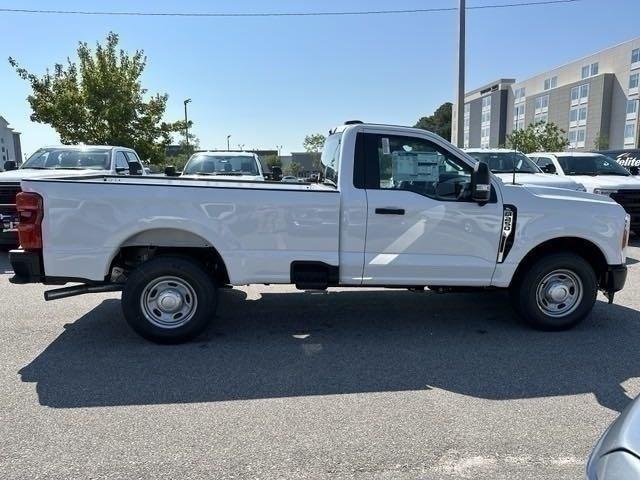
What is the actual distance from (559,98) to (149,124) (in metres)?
73.6

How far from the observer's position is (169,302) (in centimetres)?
498

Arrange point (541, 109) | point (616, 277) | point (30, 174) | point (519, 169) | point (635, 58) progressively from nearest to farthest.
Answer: point (616, 277)
point (30, 174)
point (519, 169)
point (635, 58)
point (541, 109)

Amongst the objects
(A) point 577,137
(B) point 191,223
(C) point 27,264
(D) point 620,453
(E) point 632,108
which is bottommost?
(D) point 620,453

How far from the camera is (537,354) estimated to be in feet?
15.8

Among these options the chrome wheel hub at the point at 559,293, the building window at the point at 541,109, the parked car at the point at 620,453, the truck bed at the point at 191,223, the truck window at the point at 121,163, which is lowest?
the chrome wheel hub at the point at 559,293

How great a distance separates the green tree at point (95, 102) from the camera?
71.5ft

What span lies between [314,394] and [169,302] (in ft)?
5.80

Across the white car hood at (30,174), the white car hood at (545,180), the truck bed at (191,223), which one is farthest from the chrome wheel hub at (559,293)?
the white car hood at (30,174)

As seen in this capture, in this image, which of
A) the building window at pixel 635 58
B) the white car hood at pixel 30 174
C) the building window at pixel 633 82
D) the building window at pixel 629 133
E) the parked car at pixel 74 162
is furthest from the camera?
the building window at pixel 629 133

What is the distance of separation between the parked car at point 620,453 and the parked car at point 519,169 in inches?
351

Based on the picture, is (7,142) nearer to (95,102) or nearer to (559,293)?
(95,102)

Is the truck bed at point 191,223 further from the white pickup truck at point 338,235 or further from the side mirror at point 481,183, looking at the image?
the side mirror at point 481,183

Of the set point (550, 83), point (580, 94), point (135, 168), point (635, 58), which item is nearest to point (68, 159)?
point (135, 168)

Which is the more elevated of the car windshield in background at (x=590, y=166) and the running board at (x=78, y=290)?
the car windshield in background at (x=590, y=166)
